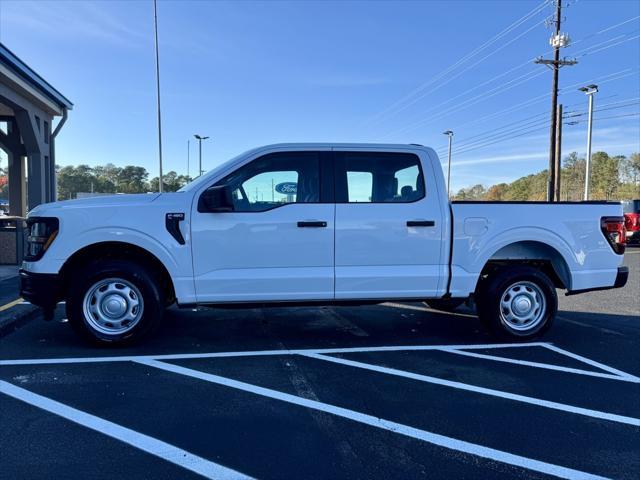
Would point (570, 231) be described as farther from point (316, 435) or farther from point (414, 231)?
point (316, 435)

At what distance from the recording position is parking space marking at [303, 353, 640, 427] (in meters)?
3.59

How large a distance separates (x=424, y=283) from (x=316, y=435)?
2544mm

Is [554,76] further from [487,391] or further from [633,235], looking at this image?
[487,391]

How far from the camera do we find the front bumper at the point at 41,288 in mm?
4898

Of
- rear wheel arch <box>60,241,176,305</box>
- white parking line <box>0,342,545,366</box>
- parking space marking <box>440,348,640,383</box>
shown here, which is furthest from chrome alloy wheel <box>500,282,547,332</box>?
rear wheel arch <box>60,241,176,305</box>

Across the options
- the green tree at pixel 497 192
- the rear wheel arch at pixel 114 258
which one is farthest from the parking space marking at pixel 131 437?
the green tree at pixel 497 192

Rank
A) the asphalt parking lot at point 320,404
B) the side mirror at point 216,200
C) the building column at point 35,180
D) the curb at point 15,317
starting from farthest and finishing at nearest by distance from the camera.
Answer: the building column at point 35,180 < the curb at point 15,317 < the side mirror at point 216,200 < the asphalt parking lot at point 320,404

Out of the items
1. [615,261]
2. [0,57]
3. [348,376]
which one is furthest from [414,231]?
[0,57]

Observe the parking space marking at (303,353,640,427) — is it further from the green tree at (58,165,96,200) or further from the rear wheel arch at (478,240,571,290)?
the green tree at (58,165,96,200)

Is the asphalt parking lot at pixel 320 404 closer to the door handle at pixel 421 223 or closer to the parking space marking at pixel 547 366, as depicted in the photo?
the parking space marking at pixel 547 366

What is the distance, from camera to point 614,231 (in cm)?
563

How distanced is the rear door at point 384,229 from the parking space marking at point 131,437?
254cm

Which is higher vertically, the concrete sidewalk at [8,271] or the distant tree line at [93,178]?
the distant tree line at [93,178]

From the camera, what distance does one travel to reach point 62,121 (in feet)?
48.6
